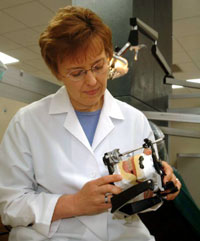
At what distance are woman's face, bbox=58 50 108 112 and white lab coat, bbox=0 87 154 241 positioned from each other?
89mm

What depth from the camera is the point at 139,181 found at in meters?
0.91

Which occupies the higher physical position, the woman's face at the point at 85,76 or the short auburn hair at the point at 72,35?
the short auburn hair at the point at 72,35

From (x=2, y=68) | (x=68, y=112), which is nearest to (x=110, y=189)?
(x=68, y=112)

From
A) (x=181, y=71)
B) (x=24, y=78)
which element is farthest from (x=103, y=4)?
(x=181, y=71)

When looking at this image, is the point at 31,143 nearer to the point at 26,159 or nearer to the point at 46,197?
the point at 26,159

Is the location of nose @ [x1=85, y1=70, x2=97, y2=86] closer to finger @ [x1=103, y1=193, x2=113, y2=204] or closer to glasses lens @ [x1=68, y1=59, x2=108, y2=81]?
glasses lens @ [x1=68, y1=59, x2=108, y2=81]

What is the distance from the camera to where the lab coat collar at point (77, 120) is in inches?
44.4

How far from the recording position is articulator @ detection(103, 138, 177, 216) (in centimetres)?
88

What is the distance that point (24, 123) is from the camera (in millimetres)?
1132

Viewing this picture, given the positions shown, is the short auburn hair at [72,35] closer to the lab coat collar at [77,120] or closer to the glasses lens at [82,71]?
the glasses lens at [82,71]

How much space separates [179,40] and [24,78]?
3968mm

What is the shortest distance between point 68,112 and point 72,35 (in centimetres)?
30

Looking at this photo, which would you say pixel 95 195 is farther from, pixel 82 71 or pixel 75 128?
pixel 82 71

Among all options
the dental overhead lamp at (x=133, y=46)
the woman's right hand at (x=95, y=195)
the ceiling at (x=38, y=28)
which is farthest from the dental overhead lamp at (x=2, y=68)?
the ceiling at (x=38, y=28)
